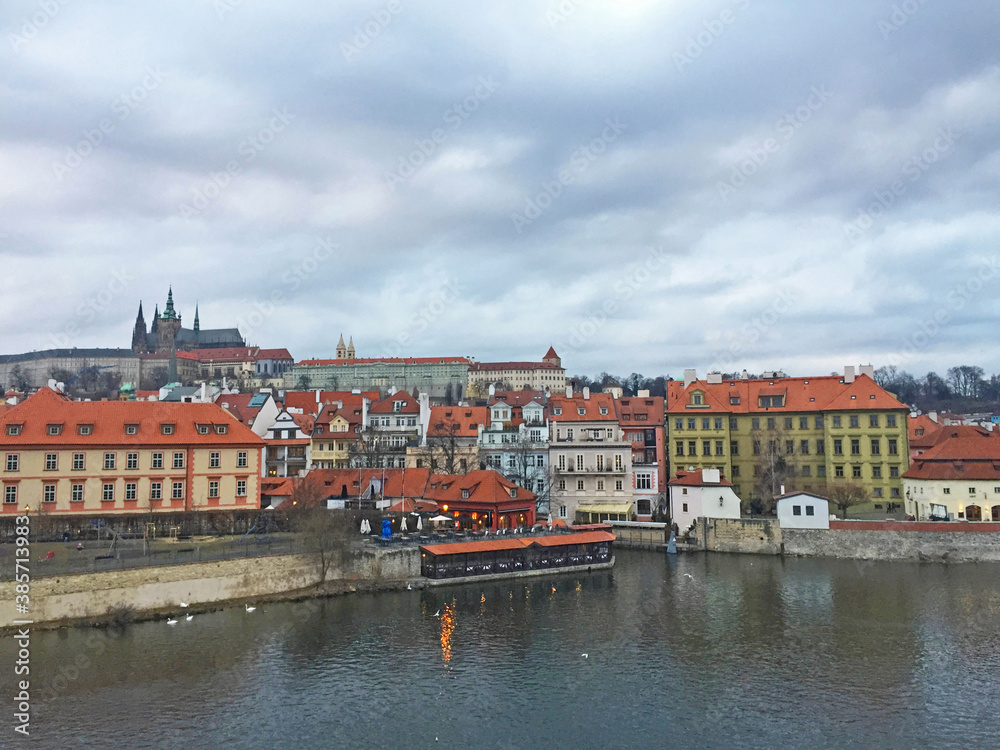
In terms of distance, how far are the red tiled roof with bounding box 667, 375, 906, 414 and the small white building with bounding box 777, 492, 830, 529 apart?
42.5ft

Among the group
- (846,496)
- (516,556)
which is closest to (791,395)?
(846,496)

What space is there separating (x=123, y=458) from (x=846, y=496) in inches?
2033

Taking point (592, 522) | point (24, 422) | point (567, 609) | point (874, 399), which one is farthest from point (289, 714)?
point (874, 399)

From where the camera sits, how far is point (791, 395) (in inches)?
2559

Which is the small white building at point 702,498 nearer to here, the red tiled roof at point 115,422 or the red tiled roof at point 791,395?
the red tiled roof at point 791,395

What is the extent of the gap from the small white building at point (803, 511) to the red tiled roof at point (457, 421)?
2769cm

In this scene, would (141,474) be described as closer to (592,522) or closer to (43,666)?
(43,666)

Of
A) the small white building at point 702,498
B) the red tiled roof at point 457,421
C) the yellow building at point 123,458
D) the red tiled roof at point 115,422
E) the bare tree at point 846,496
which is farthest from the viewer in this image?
the red tiled roof at point 457,421

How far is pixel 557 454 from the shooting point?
6325 centimetres

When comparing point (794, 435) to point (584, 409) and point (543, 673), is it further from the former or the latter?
point (543, 673)

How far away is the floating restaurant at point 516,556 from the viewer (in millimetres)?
42219

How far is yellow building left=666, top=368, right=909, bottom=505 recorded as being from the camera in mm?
60188

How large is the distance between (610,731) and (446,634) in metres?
11.1

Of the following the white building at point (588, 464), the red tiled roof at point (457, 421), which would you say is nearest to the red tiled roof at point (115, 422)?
the red tiled roof at point (457, 421)
